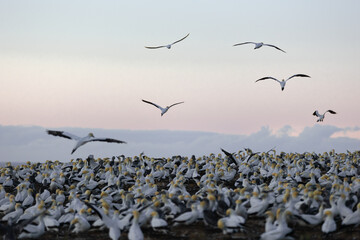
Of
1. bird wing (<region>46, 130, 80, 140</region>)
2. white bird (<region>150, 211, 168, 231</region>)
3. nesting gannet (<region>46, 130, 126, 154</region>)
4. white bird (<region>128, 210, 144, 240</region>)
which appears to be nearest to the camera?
white bird (<region>128, 210, 144, 240</region>)

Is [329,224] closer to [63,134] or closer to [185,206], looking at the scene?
[185,206]

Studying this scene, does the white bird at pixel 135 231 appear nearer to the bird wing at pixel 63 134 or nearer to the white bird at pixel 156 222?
the white bird at pixel 156 222

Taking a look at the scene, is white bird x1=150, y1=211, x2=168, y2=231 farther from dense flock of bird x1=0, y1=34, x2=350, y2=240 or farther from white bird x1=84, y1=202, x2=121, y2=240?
white bird x1=84, y1=202, x2=121, y2=240

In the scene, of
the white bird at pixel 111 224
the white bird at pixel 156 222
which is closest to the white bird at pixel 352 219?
the white bird at pixel 156 222

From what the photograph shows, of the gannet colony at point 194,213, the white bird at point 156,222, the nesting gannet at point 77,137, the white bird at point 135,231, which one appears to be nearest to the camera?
the white bird at point 135,231

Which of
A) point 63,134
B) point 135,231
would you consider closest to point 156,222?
point 135,231

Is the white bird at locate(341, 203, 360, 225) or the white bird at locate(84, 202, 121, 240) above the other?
the white bird at locate(341, 203, 360, 225)

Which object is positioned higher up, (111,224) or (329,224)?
(329,224)

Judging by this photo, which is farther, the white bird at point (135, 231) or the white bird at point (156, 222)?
the white bird at point (156, 222)

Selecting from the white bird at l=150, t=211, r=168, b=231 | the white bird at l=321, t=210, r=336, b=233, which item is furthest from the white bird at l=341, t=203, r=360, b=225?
the white bird at l=150, t=211, r=168, b=231

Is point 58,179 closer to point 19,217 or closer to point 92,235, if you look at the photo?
point 19,217

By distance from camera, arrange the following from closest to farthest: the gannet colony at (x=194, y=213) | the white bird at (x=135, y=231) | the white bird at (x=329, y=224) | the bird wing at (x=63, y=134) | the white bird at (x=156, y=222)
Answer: the white bird at (x=135, y=231) < the white bird at (x=329, y=224) < the gannet colony at (x=194, y=213) < the white bird at (x=156, y=222) < the bird wing at (x=63, y=134)

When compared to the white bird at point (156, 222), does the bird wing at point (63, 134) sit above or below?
above

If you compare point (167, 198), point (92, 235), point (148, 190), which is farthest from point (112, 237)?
point (148, 190)
